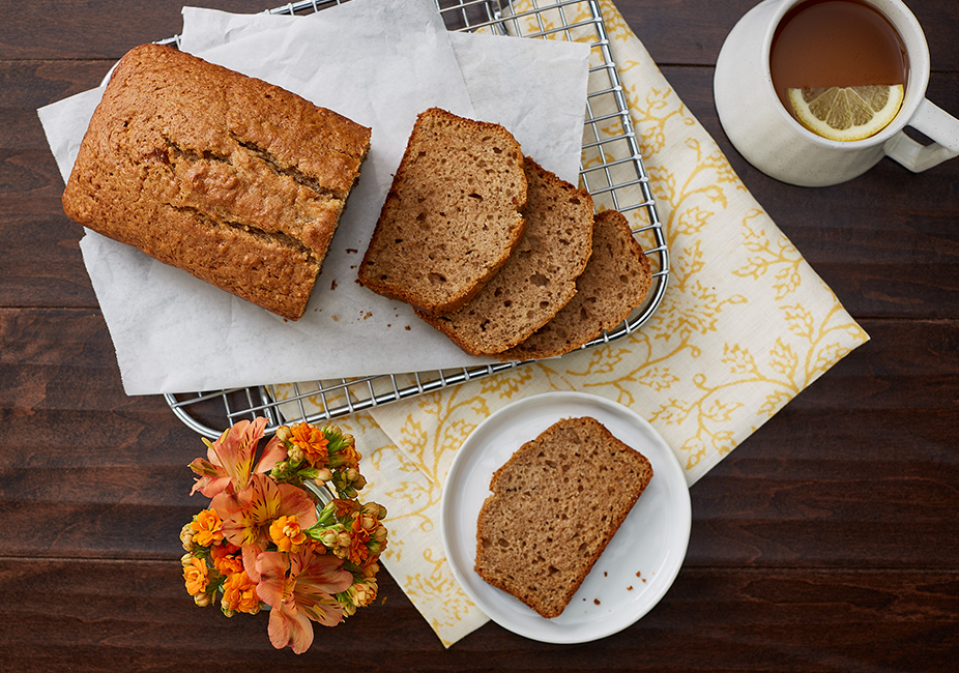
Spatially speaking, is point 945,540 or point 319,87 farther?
point 945,540

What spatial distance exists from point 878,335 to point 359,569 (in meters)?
1.83

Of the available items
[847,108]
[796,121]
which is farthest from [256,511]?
[847,108]

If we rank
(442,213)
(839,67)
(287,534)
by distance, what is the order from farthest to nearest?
(442,213) < (839,67) < (287,534)

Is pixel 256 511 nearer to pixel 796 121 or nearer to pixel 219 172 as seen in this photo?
pixel 219 172

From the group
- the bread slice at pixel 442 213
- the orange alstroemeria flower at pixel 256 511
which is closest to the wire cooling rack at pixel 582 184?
the bread slice at pixel 442 213

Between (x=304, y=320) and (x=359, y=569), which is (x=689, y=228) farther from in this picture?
(x=359, y=569)

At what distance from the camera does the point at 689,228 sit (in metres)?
2.13

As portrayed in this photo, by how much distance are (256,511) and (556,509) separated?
973mm

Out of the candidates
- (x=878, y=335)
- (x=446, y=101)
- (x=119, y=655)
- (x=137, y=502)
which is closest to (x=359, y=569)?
(x=137, y=502)

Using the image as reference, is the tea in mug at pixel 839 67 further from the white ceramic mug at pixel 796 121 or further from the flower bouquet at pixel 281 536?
the flower bouquet at pixel 281 536

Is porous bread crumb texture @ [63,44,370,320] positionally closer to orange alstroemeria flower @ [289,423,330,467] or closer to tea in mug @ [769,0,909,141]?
orange alstroemeria flower @ [289,423,330,467]

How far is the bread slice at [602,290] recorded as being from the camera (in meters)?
2.03

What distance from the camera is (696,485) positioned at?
218 centimetres

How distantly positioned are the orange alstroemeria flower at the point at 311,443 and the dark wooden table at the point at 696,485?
33.0 inches
